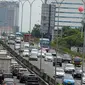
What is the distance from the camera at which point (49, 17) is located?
15812cm

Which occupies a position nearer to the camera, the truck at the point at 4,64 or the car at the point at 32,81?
the car at the point at 32,81

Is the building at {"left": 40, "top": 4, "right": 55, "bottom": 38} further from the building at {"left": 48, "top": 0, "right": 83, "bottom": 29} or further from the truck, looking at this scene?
the truck

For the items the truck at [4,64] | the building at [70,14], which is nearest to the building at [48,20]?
the building at [70,14]

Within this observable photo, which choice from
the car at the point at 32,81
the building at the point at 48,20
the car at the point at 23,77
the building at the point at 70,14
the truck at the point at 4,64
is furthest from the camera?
the building at the point at 70,14

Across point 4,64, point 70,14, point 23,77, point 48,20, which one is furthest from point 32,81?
point 70,14

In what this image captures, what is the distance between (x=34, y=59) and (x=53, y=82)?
3011 centimetres

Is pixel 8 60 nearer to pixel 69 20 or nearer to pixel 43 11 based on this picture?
pixel 43 11

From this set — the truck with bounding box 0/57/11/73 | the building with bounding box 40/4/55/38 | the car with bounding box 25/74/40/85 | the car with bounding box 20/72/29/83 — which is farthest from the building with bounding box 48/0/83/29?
the car with bounding box 25/74/40/85

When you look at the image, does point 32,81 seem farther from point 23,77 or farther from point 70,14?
point 70,14

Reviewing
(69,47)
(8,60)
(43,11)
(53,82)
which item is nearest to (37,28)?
(43,11)

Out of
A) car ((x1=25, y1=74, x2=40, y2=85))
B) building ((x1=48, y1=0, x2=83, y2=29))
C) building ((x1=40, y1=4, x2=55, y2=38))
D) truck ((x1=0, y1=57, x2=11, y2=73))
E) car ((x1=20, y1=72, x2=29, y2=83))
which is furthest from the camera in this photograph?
building ((x1=48, y1=0, x2=83, y2=29))

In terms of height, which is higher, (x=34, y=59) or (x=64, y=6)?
(x=64, y=6)

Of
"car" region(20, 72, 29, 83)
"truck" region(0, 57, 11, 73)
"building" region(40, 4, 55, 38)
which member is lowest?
"car" region(20, 72, 29, 83)

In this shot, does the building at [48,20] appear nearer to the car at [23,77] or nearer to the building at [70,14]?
the building at [70,14]
